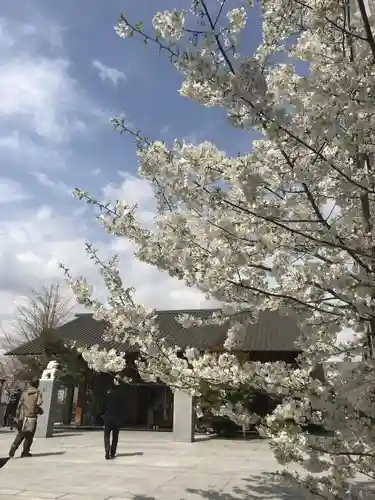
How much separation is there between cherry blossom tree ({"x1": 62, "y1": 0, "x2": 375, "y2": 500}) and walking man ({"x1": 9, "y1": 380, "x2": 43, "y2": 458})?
6.42 m

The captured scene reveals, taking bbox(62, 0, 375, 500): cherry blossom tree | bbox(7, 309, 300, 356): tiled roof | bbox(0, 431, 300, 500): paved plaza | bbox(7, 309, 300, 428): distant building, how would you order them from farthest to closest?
bbox(7, 309, 300, 428): distant building
bbox(7, 309, 300, 356): tiled roof
bbox(0, 431, 300, 500): paved plaza
bbox(62, 0, 375, 500): cherry blossom tree

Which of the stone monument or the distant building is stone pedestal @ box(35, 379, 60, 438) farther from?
the distant building

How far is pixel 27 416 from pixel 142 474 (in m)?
3.21

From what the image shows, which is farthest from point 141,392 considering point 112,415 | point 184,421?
point 112,415

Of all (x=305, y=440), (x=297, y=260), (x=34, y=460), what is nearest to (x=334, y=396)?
(x=305, y=440)

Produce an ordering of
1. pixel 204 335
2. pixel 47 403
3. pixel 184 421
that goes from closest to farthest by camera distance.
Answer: pixel 184 421, pixel 47 403, pixel 204 335

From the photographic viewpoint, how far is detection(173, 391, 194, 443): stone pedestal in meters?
13.5

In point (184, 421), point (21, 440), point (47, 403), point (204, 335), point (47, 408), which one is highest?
point (204, 335)

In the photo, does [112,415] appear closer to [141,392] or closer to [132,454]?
[132,454]

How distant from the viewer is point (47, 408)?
14.3 meters

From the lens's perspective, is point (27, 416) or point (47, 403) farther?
point (47, 403)

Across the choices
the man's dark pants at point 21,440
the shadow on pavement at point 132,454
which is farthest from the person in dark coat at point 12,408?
the shadow on pavement at point 132,454

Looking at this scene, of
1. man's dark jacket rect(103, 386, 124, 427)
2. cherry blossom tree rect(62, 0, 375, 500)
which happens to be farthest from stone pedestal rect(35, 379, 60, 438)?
cherry blossom tree rect(62, 0, 375, 500)

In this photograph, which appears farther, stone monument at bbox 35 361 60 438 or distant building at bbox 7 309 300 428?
distant building at bbox 7 309 300 428
